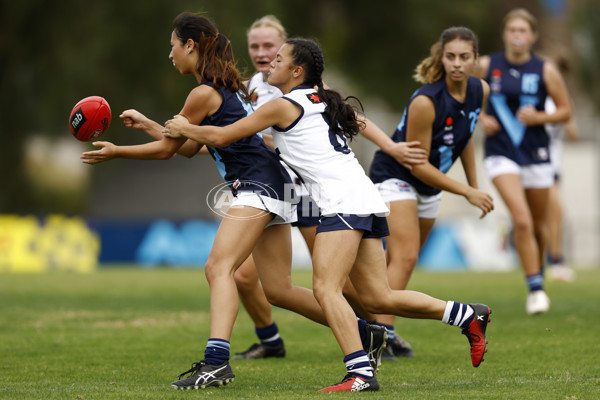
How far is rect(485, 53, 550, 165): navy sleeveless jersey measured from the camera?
9.20 m

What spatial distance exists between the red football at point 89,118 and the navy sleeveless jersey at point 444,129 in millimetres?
2119

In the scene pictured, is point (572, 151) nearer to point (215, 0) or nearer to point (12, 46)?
point (215, 0)

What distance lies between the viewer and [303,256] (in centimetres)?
2023

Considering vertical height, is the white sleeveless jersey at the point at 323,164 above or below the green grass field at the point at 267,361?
above

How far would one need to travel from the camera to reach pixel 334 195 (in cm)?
548

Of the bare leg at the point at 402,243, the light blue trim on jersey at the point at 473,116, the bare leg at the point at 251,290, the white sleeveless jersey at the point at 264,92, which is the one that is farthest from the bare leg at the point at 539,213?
the bare leg at the point at 251,290

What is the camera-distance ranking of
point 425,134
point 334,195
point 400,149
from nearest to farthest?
point 334,195 → point 400,149 → point 425,134

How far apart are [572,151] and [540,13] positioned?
13153 millimetres

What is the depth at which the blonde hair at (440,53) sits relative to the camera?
6.85m

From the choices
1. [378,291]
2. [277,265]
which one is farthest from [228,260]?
[378,291]

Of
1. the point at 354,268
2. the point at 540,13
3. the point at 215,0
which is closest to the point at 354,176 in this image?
the point at 354,268

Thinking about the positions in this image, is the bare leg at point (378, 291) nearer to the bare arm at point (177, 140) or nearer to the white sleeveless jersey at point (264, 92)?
the bare arm at point (177, 140)

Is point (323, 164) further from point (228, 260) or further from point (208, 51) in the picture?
point (208, 51)

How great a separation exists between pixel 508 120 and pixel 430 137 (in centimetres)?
273
